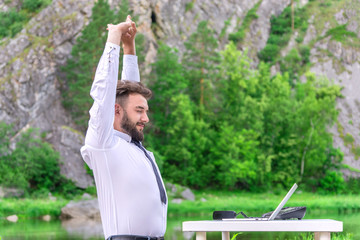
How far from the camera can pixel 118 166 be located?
1924 millimetres

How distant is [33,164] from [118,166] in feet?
72.0

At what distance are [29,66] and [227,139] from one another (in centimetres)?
1055

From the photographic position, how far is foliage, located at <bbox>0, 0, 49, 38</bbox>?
93.0ft

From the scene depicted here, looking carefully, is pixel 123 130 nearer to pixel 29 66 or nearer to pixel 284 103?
pixel 29 66

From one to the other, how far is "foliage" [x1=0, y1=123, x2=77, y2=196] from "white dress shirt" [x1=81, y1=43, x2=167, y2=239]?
70.2ft

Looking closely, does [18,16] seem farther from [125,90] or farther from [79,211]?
[125,90]

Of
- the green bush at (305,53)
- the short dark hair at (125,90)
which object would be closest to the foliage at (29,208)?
the short dark hair at (125,90)

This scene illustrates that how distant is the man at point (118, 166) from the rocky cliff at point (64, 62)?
20.8m

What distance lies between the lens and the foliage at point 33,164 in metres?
22.9

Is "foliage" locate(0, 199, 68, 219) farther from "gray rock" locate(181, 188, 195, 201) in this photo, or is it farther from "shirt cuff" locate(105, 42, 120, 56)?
"shirt cuff" locate(105, 42, 120, 56)

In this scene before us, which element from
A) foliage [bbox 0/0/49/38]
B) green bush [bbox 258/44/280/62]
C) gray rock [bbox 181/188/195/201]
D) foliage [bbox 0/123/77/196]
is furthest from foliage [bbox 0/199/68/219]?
green bush [bbox 258/44/280/62]

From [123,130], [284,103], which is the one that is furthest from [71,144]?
[123,130]

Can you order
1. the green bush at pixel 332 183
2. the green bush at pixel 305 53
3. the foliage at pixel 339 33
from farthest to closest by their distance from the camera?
the green bush at pixel 305 53
the foliage at pixel 339 33
the green bush at pixel 332 183

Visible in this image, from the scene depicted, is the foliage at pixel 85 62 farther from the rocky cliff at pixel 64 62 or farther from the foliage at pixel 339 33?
the foliage at pixel 339 33
